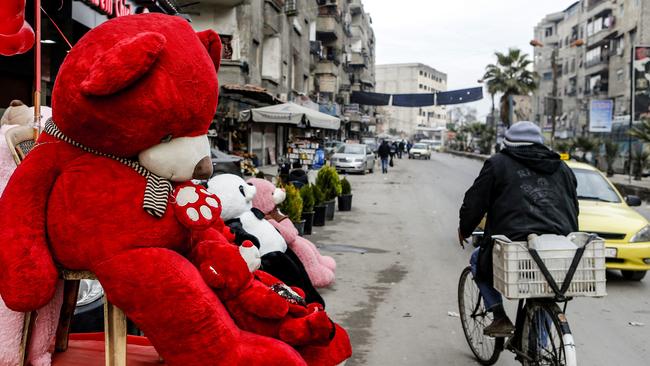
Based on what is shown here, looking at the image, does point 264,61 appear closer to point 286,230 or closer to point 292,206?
point 292,206

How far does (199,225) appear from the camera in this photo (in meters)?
2.57

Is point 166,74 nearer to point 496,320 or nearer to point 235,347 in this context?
point 235,347

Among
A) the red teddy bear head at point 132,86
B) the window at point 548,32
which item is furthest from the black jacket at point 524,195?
the window at point 548,32

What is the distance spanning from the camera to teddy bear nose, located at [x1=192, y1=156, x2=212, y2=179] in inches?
105

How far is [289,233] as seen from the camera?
663 centimetres

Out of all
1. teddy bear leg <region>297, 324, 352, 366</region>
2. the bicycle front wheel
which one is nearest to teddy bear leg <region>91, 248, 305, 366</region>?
teddy bear leg <region>297, 324, 352, 366</region>

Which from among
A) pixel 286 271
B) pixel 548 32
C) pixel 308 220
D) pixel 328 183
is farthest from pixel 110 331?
pixel 548 32

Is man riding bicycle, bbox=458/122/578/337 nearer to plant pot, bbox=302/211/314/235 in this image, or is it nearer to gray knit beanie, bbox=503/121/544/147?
gray knit beanie, bbox=503/121/544/147

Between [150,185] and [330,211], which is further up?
[150,185]

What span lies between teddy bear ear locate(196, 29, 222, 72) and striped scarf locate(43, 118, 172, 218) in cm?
59

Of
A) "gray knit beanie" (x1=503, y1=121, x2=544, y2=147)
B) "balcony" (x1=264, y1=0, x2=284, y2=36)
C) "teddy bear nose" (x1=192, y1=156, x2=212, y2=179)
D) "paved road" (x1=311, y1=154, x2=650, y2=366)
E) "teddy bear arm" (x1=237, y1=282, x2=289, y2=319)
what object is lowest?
"paved road" (x1=311, y1=154, x2=650, y2=366)

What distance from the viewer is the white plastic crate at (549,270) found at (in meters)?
3.56

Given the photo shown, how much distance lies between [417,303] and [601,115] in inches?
1338

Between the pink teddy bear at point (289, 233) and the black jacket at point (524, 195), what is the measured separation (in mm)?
2592
